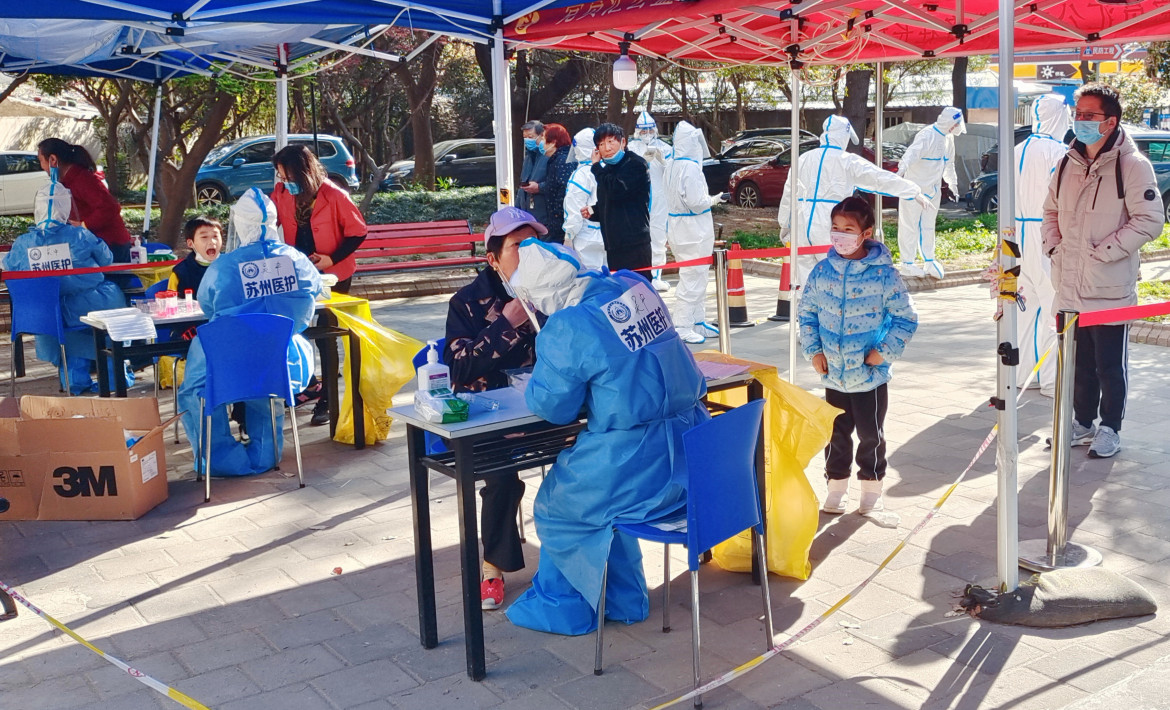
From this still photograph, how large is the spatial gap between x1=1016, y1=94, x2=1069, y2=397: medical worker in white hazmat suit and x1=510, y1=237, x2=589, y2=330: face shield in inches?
173

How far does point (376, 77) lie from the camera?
78.9ft

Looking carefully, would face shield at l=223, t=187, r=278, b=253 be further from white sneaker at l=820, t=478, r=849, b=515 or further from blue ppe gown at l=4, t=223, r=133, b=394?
white sneaker at l=820, t=478, r=849, b=515

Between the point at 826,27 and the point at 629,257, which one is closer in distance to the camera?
the point at 826,27

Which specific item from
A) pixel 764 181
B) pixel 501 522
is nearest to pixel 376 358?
pixel 501 522

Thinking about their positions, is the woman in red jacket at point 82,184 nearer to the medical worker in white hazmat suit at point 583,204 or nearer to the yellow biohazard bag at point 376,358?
the yellow biohazard bag at point 376,358

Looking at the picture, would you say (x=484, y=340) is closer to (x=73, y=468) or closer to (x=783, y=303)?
(x=73, y=468)

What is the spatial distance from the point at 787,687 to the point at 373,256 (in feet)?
33.1

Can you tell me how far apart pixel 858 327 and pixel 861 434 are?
53 centimetres

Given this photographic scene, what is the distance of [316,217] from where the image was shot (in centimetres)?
686

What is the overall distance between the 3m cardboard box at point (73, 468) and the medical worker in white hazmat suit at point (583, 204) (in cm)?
409

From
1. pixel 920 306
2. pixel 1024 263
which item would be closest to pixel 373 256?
pixel 920 306

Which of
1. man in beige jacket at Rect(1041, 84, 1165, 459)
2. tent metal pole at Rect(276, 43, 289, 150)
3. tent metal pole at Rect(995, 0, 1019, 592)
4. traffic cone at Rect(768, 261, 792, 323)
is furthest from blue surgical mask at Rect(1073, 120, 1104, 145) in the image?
tent metal pole at Rect(276, 43, 289, 150)

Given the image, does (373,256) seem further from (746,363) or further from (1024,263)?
(746,363)

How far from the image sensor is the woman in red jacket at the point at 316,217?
22.1 ft
